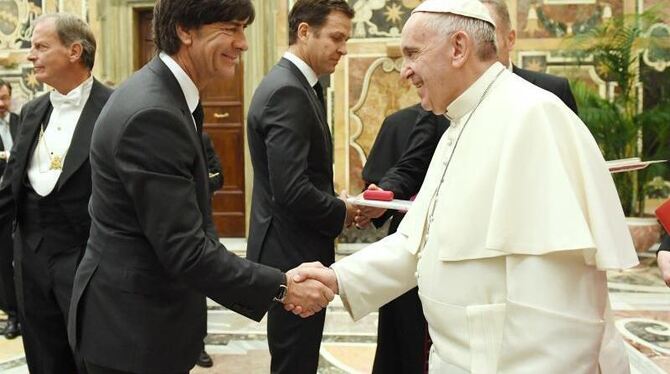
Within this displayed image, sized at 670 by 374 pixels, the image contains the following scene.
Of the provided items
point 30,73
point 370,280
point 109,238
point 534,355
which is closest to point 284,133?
point 370,280

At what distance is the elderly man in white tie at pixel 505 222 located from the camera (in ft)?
5.57

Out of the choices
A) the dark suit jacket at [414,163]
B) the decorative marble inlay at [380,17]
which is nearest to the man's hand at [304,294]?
the dark suit jacket at [414,163]

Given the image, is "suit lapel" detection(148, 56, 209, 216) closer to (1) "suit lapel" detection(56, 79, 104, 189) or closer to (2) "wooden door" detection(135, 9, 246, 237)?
(1) "suit lapel" detection(56, 79, 104, 189)

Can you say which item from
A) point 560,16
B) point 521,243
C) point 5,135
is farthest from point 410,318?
point 560,16

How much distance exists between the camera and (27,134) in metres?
3.18

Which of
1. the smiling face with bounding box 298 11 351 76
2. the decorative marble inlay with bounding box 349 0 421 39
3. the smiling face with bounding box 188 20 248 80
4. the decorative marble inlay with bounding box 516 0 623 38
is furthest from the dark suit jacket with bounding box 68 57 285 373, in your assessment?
the decorative marble inlay with bounding box 516 0 623 38

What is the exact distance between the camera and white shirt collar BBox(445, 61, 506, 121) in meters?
1.98

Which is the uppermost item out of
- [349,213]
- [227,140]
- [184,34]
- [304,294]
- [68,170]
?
[184,34]

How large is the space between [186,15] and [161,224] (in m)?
0.59

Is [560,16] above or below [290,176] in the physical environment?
above

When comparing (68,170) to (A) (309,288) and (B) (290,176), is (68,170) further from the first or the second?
(A) (309,288)

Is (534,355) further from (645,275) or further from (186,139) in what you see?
(645,275)

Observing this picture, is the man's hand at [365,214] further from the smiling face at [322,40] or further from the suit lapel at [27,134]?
the suit lapel at [27,134]

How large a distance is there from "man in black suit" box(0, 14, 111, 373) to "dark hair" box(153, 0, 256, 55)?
1.11 meters
